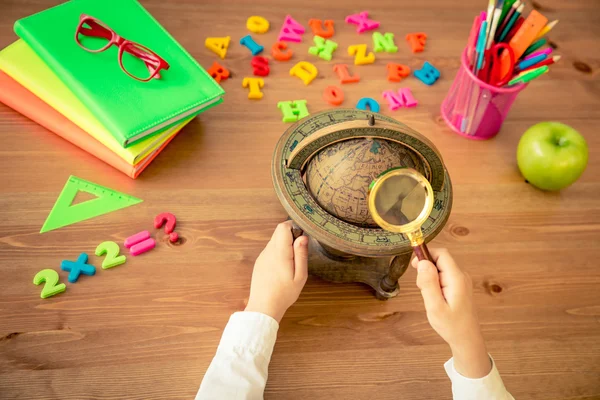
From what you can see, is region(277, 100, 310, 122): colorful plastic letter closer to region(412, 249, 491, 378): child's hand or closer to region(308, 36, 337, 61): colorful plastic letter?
region(308, 36, 337, 61): colorful plastic letter

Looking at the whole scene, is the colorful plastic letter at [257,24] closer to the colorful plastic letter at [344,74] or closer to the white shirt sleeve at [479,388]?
the colorful plastic letter at [344,74]

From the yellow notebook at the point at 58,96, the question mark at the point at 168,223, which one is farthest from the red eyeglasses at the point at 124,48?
the question mark at the point at 168,223

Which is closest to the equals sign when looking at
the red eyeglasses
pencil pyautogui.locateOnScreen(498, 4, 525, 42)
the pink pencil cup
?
the red eyeglasses

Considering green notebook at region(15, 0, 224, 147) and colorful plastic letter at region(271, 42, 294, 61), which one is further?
colorful plastic letter at region(271, 42, 294, 61)

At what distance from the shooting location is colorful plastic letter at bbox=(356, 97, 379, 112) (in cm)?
140

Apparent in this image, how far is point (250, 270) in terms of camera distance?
3.64 ft

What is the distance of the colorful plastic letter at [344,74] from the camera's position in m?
1.45

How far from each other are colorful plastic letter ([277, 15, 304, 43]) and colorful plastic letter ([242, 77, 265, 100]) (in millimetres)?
188

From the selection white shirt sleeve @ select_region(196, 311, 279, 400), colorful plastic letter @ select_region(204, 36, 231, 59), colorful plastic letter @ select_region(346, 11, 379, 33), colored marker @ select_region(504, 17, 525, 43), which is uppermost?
colored marker @ select_region(504, 17, 525, 43)

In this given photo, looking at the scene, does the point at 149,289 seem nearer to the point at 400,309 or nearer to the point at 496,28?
the point at 400,309

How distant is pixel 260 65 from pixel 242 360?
837mm

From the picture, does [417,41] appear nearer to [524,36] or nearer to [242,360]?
[524,36]

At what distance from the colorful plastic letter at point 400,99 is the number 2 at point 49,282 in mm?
941

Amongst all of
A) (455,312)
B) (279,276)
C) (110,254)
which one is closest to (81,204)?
(110,254)
